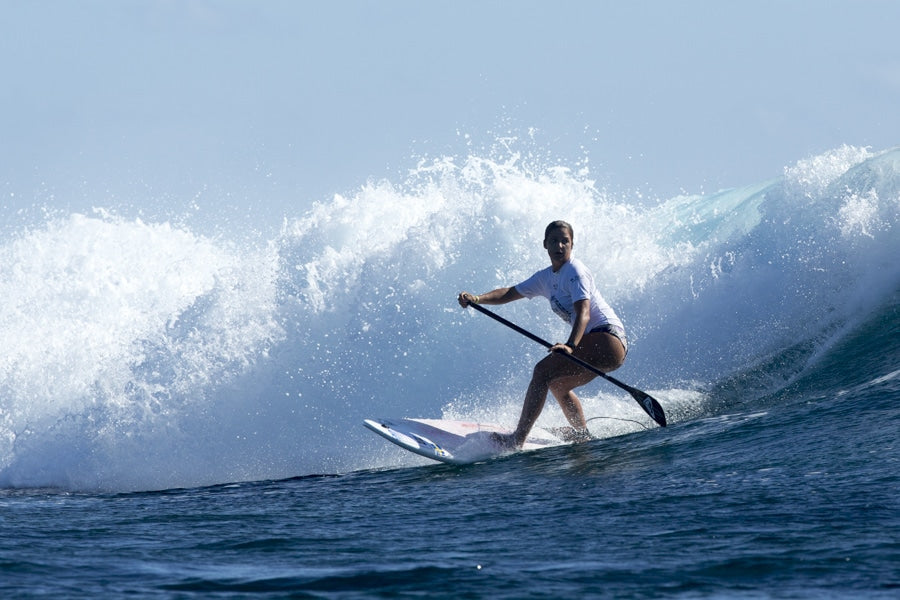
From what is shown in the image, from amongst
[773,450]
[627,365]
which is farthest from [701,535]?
[627,365]

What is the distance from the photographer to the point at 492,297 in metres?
8.02

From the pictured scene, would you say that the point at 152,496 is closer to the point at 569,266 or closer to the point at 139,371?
the point at 139,371

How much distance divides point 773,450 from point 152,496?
4.29 meters

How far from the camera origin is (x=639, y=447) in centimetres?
780

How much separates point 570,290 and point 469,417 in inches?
87.4

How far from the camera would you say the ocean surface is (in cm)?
471

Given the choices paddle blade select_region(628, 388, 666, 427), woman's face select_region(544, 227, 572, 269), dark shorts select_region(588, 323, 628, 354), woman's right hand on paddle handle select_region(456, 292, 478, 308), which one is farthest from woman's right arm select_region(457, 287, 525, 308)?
paddle blade select_region(628, 388, 666, 427)

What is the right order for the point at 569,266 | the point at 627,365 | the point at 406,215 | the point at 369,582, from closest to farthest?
the point at 369,582 < the point at 569,266 < the point at 627,365 < the point at 406,215

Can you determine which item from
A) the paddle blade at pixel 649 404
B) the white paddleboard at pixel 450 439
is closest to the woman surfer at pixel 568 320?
the white paddleboard at pixel 450 439

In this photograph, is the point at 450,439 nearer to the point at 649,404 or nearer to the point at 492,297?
the point at 492,297

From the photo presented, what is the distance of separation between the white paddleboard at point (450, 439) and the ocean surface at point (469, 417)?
0.24 m

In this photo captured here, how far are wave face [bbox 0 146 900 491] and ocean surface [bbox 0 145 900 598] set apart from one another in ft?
0.09

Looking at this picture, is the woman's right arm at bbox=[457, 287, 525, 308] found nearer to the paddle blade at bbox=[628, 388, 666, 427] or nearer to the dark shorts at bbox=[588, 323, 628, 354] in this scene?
the dark shorts at bbox=[588, 323, 628, 354]

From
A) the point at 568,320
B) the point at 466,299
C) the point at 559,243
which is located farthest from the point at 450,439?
the point at 559,243
